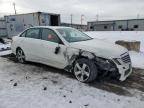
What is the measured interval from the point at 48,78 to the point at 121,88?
2142 millimetres

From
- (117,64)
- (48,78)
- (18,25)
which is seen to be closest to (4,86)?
(48,78)

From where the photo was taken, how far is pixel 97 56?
462 cm

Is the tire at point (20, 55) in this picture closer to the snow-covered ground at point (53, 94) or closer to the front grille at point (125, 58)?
the snow-covered ground at point (53, 94)

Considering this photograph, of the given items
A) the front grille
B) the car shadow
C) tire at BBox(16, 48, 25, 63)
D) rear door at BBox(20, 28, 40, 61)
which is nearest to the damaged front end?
the car shadow

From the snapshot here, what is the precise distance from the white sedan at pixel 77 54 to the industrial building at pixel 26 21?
8.23 meters

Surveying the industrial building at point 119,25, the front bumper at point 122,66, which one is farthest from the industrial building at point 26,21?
the industrial building at point 119,25

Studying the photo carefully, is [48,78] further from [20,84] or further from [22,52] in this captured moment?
[22,52]

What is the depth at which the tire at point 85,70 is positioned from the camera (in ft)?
15.2

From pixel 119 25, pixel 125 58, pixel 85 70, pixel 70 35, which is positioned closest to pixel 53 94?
pixel 85 70

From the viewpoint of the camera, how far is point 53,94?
4148mm

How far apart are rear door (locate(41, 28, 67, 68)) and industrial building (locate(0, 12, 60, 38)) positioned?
8927 mm

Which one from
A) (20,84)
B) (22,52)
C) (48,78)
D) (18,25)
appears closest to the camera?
(20,84)

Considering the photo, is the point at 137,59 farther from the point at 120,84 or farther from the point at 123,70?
the point at 123,70

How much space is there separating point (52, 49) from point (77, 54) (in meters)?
0.96
